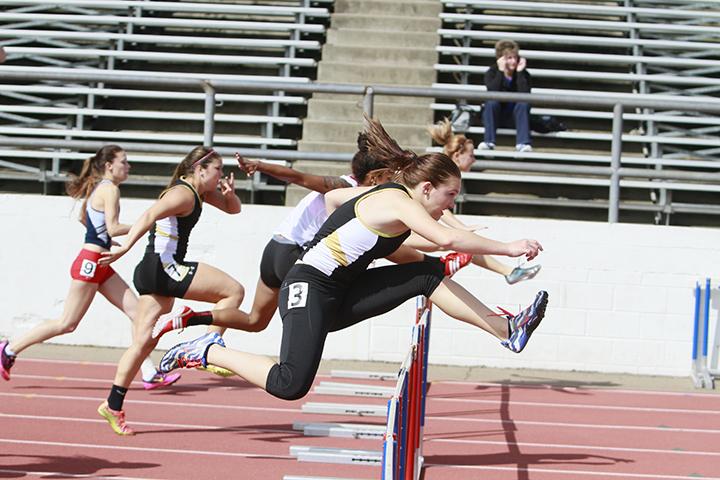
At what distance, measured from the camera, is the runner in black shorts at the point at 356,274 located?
18.8ft

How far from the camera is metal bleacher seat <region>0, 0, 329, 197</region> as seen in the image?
14328 mm

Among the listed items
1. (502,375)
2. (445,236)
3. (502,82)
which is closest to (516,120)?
(502,82)

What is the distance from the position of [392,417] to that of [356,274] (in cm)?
233

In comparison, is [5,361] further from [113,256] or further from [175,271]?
[175,271]

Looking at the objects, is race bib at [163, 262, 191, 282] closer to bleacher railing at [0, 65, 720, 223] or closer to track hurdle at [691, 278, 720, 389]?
bleacher railing at [0, 65, 720, 223]

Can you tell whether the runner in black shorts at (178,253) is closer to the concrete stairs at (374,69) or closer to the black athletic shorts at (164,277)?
the black athletic shorts at (164,277)

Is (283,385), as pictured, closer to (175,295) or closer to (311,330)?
(311,330)

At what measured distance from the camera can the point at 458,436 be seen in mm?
8148

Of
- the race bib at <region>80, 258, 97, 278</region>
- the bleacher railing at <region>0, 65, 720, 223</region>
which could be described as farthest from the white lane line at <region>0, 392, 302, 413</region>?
the bleacher railing at <region>0, 65, 720, 223</region>

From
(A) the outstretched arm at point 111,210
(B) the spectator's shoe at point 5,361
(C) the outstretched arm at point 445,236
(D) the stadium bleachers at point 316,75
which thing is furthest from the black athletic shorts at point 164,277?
(D) the stadium bleachers at point 316,75

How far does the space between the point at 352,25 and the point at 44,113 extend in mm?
4573

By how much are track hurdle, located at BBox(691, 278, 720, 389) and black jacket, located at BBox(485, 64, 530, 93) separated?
3287mm

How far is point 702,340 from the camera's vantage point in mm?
10617

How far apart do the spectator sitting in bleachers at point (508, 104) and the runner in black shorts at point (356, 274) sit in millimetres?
5967
